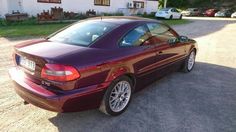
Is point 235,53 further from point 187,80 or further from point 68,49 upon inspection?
point 68,49

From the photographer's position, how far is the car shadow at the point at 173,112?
3.66m

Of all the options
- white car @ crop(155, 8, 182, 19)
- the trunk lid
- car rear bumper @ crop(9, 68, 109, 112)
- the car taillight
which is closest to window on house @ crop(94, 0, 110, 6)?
white car @ crop(155, 8, 182, 19)

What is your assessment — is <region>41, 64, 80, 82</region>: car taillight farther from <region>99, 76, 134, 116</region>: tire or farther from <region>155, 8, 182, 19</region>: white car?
<region>155, 8, 182, 19</region>: white car

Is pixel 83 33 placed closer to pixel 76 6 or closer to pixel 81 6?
pixel 76 6

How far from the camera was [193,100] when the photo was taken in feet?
15.3

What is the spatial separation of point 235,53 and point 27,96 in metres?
8.49

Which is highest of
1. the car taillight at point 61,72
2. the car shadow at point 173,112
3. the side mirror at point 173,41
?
the side mirror at point 173,41

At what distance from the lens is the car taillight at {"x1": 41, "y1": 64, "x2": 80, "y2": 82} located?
10.3 ft

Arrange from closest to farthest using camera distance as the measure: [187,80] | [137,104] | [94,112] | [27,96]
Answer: [27,96] → [94,112] → [137,104] → [187,80]

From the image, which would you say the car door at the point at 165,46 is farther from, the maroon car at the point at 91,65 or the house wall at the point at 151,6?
the house wall at the point at 151,6

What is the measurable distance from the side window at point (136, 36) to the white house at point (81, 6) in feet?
49.5

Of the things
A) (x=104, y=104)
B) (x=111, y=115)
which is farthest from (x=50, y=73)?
(x=111, y=115)

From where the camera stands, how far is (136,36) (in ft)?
14.0

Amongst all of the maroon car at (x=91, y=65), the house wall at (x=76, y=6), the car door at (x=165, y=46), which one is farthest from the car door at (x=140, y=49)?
the house wall at (x=76, y=6)
